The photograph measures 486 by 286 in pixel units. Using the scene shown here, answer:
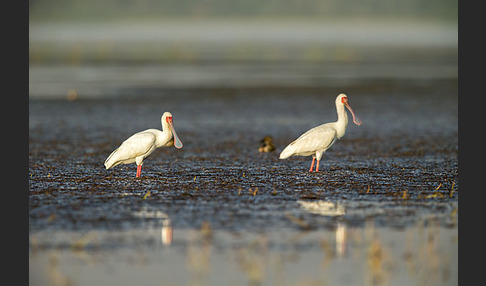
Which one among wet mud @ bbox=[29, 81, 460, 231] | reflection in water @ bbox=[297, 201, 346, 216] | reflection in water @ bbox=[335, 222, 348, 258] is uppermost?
wet mud @ bbox=[29, 81, 460, 231]

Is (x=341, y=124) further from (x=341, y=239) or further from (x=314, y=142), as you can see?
(x=341, y=239)

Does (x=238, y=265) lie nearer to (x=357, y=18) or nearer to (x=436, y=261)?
(x=436, y=261)

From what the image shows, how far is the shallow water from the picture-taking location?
31.4 feet

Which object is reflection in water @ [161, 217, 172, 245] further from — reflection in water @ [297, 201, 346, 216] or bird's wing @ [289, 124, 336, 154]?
bird's wing @ [289, 124, 336, 154]

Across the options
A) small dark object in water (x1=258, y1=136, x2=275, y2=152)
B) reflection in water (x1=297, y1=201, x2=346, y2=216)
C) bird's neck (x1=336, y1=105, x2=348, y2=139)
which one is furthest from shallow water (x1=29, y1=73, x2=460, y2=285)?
bird's neck (x1=336, y1=105, x2=348, y2=139)

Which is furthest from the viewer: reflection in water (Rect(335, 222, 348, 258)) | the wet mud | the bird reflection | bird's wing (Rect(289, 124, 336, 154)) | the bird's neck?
the bird's neck

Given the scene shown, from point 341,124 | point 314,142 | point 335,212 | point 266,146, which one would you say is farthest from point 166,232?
point 266,146

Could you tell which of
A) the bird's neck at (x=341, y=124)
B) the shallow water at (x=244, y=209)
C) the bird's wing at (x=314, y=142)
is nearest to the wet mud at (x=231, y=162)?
the shallow water at (x=244, y=209)

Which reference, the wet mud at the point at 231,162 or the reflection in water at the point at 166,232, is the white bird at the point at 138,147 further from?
the reflection in water at the point at 166,232

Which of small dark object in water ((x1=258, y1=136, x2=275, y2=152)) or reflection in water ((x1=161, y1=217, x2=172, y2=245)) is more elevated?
small dark object in water ((x1=258, y1=136, x2=275, y2=152))

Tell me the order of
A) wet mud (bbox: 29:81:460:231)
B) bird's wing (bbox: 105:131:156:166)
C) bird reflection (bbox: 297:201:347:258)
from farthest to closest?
Answer: bird's wing (bbox: 105:131:156:166), wet mud (bbox: 29:81:460:231), bird reflection (bbox: 297:201:347:258)

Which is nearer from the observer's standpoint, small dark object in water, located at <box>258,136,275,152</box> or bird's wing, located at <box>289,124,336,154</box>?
bird's wing, located at <box>289,124,336,154</box>

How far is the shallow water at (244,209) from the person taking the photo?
956 cm

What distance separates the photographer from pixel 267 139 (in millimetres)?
19625
